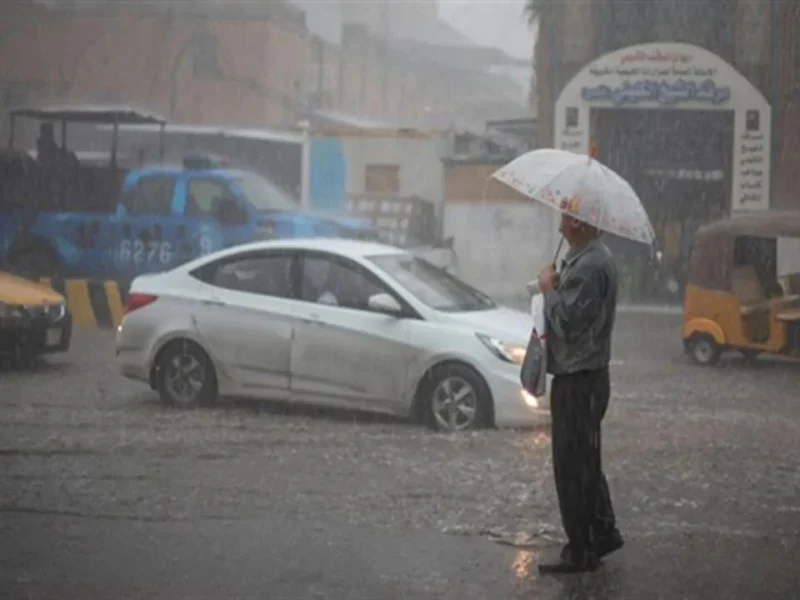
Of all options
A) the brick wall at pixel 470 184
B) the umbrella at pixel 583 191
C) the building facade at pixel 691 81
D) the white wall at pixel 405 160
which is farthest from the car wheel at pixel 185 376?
the building facade at pixel 691 81

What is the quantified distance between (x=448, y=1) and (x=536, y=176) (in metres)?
38.5

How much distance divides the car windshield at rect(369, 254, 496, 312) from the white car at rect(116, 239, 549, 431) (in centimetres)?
2

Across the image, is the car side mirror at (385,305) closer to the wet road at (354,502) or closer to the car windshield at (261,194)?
the wet road at (354,502)

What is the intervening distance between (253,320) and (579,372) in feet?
17.9

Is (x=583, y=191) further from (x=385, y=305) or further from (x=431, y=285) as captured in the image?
(x=431, y=285)

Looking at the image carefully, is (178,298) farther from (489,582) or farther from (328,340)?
(489,582)

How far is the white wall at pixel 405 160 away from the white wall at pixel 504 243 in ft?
3.53

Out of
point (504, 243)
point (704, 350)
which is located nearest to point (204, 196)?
point (704, 350)

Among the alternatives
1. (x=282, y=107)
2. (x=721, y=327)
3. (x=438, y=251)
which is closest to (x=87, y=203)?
(x=438, y=251)

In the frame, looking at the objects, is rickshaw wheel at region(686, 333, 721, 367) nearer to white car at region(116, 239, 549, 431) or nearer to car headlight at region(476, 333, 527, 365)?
white car at region(116, 239, 549, 431)

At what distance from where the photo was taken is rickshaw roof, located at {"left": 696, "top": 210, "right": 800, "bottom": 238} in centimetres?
1742

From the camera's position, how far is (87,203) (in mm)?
22094

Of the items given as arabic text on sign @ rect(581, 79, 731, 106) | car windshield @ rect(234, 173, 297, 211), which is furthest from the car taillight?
arabic text on sign @ rect(581, 79, 731, 106)

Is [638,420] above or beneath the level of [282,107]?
beneath
